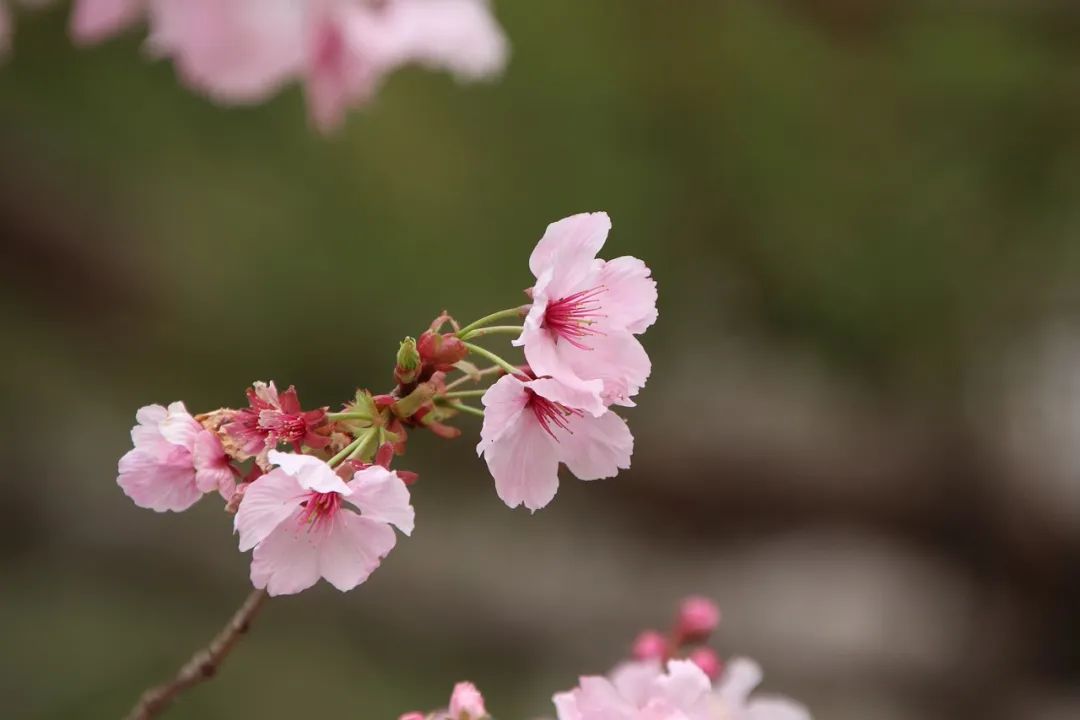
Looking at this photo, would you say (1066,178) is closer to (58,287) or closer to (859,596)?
(859,596)

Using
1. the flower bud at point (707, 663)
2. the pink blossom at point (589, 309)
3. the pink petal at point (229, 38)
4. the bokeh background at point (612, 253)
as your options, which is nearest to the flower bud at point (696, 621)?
the flower bud at point (707, 663)

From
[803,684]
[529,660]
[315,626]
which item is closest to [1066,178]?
[803,684]

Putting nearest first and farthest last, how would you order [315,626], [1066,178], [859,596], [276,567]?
[276,567] → [1066,178] → [315,626] → [859,596]

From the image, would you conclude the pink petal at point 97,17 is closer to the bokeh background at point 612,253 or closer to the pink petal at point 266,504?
the pink petal at point 266,504

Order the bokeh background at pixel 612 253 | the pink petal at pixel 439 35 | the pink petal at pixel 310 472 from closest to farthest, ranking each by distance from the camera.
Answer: the pink petal at pixel 310 472, the pink petal at pixel 439 35, the bokeh background at pixel 612 253

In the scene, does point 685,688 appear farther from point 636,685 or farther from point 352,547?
point 352,547

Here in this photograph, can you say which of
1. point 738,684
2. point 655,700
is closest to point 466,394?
point 655,700
